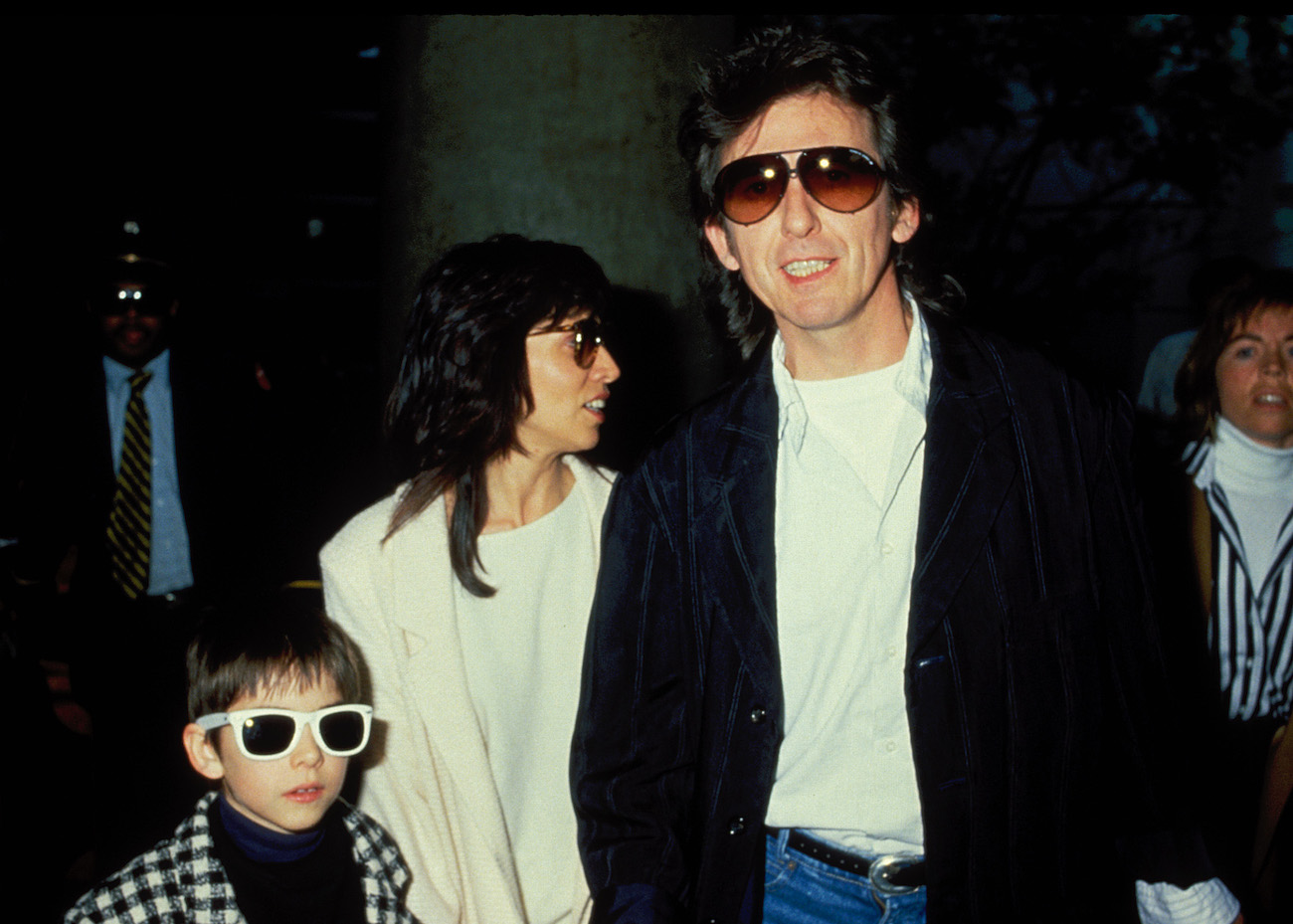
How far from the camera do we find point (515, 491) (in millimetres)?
2553

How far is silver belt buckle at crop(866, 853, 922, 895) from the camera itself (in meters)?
1.78

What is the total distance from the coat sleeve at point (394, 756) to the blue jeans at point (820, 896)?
0.85m

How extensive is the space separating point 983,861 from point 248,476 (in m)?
3.39

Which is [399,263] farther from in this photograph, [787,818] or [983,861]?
[983,861]

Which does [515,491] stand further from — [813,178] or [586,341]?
[813,178]

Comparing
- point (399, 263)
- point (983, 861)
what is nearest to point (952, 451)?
point (983, 861)

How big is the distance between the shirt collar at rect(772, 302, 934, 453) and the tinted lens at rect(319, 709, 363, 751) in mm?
1241

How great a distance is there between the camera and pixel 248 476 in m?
4.12

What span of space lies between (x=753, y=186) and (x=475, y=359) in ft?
2.86

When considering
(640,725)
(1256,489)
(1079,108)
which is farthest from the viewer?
(1079,108)

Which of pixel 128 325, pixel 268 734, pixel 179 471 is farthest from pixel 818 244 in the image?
pixel 128 325

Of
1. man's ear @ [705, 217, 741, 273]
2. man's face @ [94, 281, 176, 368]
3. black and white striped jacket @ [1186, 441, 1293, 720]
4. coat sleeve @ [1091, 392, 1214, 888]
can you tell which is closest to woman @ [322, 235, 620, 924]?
man's ear @ [705, 217, 741, 273]

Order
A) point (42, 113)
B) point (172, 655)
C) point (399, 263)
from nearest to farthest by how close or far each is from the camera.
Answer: point (399, 263) → point (172, 655) → point (42, 113)

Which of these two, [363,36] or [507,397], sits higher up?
[363,36]
